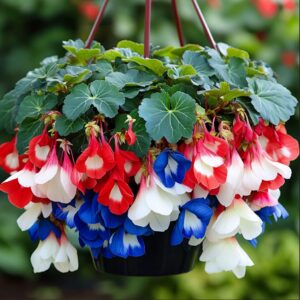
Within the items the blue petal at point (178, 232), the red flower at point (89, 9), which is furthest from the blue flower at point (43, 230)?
the red flower at point (89, 9)

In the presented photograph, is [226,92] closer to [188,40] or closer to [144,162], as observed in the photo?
[144,162]

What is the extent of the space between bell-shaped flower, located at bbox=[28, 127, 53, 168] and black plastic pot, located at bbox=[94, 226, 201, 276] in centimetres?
22

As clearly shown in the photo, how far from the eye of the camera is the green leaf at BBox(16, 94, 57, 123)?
1121 millimetres

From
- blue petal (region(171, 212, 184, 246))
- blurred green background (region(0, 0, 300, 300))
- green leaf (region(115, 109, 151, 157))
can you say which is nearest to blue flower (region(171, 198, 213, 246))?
blue petal (region(171, 212, 184, 246))

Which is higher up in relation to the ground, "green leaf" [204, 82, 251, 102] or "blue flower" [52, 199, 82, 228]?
"green leaf" [204, 82, 251, 102]

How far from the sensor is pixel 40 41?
3.38 meters

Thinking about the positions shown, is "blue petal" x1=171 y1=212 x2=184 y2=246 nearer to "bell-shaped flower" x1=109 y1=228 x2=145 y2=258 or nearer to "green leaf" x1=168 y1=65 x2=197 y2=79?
"bell-shaped flower" x1=109 y1=228 x2=145 y2=258

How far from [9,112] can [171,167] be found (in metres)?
0.40

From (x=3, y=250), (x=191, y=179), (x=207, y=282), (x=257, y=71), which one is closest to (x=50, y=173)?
(x=191, y=179)

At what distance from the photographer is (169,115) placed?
1.01m

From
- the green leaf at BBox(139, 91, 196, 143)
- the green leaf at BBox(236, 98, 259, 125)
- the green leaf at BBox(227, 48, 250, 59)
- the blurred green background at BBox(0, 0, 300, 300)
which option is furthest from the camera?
the blurred green background at BBox(0, 0, 300, 300)

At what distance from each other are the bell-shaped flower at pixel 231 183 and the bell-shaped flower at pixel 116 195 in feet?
0.47

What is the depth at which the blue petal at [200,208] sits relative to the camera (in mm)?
1036

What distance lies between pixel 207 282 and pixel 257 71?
6.26ft
